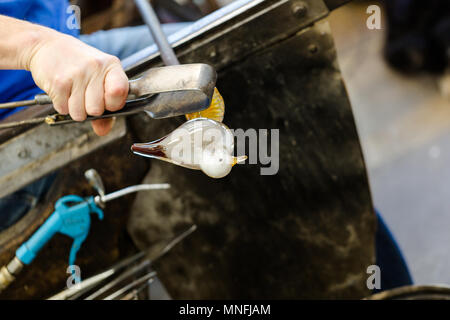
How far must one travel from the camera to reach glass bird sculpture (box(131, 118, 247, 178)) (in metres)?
0.44

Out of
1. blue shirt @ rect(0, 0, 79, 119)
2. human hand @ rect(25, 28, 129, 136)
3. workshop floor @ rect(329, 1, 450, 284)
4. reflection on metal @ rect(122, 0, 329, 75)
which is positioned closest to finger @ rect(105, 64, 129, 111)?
human hand @ rect(25, 28, 129, 136)

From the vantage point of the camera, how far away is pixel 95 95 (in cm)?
47

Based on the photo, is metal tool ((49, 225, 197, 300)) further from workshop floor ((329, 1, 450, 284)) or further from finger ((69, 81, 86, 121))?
workshop floor ((329, 1, 450, 284))

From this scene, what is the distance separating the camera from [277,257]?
2.98ft

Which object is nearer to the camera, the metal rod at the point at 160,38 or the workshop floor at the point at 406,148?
the metal rod at the point at 160,38

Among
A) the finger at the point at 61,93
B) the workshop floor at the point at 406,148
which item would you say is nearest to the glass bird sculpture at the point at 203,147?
the finger at the point at 61,93

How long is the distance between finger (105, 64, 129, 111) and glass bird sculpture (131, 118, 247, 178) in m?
0.07

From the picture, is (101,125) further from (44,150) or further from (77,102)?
(44,150)

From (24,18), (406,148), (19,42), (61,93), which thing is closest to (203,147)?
(61,93)

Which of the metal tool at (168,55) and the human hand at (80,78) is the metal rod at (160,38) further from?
the human hand at (80,78)

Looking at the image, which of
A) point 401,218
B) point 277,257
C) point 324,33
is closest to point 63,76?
point 324,33

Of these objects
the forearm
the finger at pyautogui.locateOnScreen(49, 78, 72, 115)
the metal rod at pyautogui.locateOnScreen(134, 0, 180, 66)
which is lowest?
the finger at pyautogui.locateOnScreen(49, 78, 72, 115)

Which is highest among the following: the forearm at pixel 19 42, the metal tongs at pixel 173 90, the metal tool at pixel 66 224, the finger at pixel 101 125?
the forearm at pixel 19 42

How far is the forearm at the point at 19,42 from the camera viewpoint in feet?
1.73
